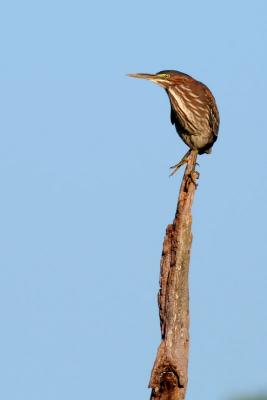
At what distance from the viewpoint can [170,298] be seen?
6.94 m

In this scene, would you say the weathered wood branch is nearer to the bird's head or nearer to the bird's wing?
the bird's head

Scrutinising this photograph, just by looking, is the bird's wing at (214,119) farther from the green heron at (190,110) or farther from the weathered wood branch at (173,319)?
the weathered wood branch at (173,319)

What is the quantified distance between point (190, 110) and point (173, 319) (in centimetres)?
386

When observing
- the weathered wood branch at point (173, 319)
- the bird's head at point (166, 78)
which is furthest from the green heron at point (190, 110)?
the weathered wood branch at point (173, 319)

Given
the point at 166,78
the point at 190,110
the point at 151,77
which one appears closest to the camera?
the point at 151,77

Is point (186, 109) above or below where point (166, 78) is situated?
below

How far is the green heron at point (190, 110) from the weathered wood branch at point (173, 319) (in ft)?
9.98

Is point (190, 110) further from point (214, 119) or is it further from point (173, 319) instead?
point (173, 319)

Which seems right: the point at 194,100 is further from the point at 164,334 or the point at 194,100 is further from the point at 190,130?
the point at 164,334

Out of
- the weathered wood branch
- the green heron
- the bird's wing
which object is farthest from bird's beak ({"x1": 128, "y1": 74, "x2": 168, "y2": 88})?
the weathered wood branch

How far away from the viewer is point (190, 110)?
404 inches

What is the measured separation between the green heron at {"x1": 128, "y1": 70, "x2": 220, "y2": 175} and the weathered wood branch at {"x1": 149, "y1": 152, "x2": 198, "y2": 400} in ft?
9.98

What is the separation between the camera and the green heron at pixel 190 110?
33.4 ft

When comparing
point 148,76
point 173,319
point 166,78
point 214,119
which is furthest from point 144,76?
point 173,319
